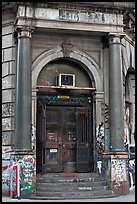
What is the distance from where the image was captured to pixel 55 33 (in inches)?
567

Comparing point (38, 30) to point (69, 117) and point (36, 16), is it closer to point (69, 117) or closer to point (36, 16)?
point (36, 16)

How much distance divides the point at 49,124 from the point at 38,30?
361 centimetres

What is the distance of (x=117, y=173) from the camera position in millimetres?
13500

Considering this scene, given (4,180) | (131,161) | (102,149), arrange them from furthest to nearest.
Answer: (131,161)
(102,149)
(4,180)

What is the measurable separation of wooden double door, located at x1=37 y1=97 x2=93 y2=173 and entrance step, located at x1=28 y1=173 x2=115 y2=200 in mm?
529

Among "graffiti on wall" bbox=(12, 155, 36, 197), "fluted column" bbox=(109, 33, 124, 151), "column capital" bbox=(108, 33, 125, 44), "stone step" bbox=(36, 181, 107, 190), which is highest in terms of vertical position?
"column capital" bbox=(108, 33, 125, 44)

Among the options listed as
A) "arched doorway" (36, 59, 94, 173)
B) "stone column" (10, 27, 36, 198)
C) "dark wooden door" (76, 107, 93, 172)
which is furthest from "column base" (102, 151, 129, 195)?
"stone column" (10, 27, 36, 198)

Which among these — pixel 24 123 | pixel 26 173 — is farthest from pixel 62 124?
pixel 26 173

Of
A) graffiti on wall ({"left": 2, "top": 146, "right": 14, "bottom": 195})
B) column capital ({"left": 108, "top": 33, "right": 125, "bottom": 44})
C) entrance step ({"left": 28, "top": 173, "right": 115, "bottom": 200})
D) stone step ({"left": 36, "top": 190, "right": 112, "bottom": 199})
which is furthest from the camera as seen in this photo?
column capital ({"left": 108, "top": 33, "right": 125, "bottom": 44})

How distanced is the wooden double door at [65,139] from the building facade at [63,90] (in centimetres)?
4

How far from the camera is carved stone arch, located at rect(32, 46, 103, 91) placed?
1416 centimetres

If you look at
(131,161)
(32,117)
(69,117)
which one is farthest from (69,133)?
(131,161)

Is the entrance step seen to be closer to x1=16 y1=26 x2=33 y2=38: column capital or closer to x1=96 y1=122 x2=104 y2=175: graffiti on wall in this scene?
x1=96 y1=122 x2=104 y2=175: graffiti on wall

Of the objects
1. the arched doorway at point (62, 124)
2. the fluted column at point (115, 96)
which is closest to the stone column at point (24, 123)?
the arched doorway at point (62, 124)
